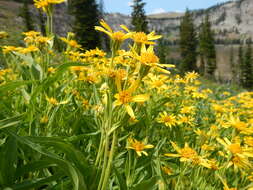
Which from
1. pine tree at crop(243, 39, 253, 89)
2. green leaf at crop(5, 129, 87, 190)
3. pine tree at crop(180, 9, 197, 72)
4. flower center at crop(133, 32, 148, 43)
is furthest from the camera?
pine tree at crop(243, 39, 253, 89)

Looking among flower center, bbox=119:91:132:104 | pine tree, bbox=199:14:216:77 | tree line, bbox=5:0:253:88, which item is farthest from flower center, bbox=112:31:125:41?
pine tree, bbox=199:14:216:77

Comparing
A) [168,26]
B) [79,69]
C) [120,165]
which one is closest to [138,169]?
[120,165]

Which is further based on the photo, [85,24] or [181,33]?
[181,33]

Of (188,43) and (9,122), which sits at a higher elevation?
(188,43)

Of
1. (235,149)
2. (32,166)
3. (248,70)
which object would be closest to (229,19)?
(248,70)

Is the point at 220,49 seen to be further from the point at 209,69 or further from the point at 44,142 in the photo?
the point at 44,142

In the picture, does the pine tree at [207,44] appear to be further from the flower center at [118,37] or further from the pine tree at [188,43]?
the flower center at [118,37]

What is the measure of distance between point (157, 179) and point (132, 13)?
34026 millimetres

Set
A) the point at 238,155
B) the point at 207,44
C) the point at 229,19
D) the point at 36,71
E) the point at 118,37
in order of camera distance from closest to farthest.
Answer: the point at 118,37 → the point at 238,155 → the point at 36,71 → the point at 207,44 → the point at 229,19

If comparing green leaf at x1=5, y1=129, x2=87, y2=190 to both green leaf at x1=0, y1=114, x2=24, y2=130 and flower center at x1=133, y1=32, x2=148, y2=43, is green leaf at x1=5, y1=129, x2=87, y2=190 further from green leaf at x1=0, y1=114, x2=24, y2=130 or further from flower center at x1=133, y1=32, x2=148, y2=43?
flower center at x1=133, y1=32, x2=148, y2=43

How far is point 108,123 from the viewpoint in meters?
0.93

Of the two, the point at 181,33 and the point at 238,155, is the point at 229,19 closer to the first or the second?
the point at 181,33

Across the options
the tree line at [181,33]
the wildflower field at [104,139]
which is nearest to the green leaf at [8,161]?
the wildflower field at [104,139]

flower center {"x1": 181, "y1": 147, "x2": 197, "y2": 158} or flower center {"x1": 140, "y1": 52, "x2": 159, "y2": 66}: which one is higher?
flower center {"x1": 140, "y1": 52, "x2": 159, "y2": 66}
